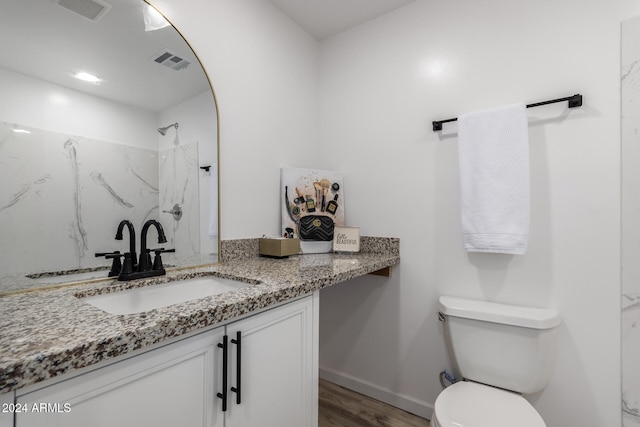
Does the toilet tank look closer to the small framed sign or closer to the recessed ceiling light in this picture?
the small framed sign

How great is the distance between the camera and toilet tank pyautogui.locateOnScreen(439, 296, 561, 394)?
1.23m

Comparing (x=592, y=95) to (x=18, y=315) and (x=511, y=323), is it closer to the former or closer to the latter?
(x=511, y=323)

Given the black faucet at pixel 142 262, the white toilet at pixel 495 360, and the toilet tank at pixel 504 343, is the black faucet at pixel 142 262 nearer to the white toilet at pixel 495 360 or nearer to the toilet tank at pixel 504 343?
the white toilet at pixel 495 360

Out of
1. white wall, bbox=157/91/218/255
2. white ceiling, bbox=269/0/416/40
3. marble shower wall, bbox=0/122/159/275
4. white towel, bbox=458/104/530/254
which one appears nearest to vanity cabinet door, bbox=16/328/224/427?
marble shower wall, bbox=0/122/159/275

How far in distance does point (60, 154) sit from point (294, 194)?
1112mm

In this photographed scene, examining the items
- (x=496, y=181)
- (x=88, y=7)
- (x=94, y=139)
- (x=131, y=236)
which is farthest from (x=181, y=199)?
(x=496, y=181)

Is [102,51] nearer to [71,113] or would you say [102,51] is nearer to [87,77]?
[87,77]

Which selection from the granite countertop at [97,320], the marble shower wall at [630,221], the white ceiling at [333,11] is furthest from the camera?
the white ceiling at [333,11]

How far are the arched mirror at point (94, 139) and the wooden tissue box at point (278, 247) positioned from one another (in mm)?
284

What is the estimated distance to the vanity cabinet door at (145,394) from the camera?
0.53 m

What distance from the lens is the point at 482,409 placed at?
1087 millimetres

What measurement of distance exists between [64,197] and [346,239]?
4.35ft

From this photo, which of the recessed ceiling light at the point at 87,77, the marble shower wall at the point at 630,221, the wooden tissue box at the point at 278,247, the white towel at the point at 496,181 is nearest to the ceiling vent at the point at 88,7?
the recessed ceiling light at the point at 87,77

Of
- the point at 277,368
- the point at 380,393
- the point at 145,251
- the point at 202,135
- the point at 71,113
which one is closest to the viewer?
the point at 277,368
